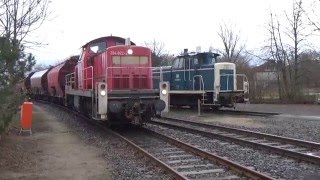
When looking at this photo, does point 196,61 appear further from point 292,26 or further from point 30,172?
point 30,172

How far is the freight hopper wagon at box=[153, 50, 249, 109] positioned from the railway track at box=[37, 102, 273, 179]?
10592mm

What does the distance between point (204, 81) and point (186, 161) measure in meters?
15.4

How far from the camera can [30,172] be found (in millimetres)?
8438

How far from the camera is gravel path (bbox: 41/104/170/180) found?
8.11 meters

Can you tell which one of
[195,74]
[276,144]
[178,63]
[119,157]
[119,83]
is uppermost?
[178,63]

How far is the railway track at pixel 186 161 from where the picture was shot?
7738mm

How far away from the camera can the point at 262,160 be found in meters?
9.18

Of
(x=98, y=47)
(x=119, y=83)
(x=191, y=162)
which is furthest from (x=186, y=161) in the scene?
(x=98, y=47)

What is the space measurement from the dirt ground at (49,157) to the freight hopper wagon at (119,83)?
1.47 meters

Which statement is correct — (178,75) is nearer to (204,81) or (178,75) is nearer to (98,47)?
(204,81)

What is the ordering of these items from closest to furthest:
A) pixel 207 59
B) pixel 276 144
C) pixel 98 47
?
pixel 276 144, pixel 98 47, pixel 207 59

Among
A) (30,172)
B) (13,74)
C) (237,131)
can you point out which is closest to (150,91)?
(237,131)

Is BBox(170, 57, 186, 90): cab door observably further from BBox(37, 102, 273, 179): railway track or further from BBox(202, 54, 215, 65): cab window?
BBox(37, 102, 273, 179): railway track

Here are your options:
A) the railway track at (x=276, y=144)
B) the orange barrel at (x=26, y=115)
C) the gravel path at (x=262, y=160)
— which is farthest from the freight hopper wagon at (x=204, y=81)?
the gravel path at (x=262, y=160)
